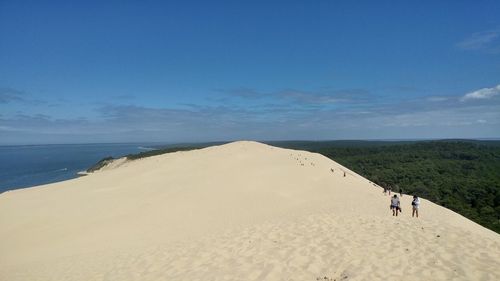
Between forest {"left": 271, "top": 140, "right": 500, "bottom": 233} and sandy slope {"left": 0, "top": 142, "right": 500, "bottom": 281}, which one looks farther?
forest {"left": 271, "top": 140, "right": 500, "bottom": 233}

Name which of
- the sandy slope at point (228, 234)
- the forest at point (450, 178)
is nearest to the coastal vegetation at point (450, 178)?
the forest at point (450, 178)

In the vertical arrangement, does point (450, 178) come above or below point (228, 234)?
below

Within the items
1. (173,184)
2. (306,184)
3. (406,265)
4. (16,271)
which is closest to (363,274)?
(406,265)

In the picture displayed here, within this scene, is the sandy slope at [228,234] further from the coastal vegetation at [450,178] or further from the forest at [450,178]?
the forest at [450,178]

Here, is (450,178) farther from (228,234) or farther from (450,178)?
(228,234)

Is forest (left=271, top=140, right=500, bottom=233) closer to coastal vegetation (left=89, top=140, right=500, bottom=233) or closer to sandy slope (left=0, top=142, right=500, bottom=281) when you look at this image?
coastal vegetation (left=89, top=140, right=500, bottom=233)

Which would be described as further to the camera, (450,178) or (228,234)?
(450,178)

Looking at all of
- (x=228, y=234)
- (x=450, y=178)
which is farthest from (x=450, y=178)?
(x=228, y=234)

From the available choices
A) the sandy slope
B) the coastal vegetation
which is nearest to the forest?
the coastal vegetation
